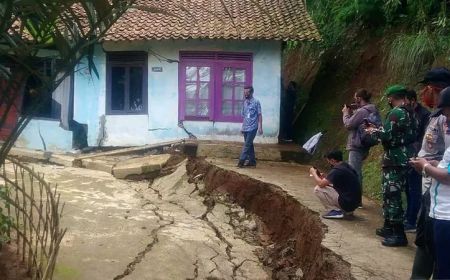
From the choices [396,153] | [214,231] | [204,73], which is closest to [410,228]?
[396,153]

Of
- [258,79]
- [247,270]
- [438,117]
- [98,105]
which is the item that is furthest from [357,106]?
[98,105]

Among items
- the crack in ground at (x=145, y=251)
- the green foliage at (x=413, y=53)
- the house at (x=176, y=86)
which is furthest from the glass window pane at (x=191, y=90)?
the crack in ground at (x=145, y=251)

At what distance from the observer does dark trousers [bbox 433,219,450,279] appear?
3.64 m

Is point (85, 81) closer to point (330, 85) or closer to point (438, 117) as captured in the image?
point (330, 85)

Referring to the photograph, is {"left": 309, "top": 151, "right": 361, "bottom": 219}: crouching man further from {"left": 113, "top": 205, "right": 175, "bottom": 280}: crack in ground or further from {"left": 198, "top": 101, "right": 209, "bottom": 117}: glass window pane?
{"left": 198, "top": 101, "right": 209, "bottom": 117}: glass window pane

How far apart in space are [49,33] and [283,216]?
214 inches

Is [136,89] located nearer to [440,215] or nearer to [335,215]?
[335,215]

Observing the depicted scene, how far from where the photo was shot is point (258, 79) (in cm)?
1401

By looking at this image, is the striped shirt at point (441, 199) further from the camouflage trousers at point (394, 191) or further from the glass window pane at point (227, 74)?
the glass window pane at point (227, 74)

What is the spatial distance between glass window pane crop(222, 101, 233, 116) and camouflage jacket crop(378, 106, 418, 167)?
832 cm

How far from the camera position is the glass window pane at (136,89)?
1429cm

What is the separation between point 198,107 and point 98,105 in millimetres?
2317

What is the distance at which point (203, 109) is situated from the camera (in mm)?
14125

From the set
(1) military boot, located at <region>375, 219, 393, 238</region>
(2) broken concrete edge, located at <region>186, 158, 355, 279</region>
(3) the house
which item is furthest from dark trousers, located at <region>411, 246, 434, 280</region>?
(3) the house
